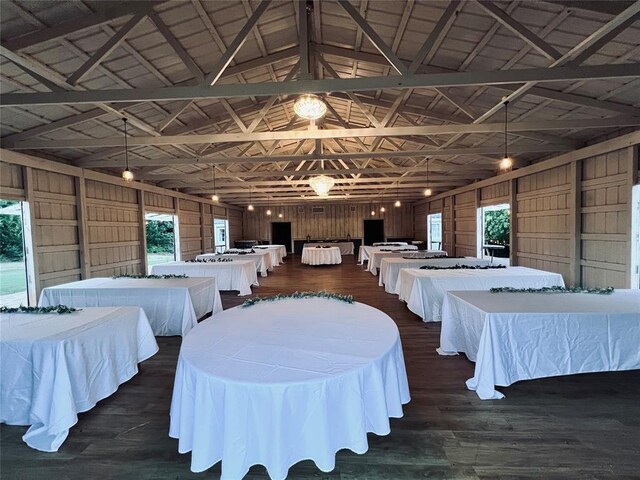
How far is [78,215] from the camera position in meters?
6.78

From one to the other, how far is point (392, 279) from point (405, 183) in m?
6.37

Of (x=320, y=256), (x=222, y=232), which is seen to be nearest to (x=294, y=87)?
(x=320, y=256)

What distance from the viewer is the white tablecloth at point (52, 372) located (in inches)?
83.2

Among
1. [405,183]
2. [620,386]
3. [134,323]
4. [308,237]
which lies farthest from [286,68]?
[308,237]

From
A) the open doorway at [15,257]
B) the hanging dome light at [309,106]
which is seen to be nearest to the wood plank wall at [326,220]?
the open doorway at [15,257]

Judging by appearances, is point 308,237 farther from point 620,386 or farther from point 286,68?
point 620,386

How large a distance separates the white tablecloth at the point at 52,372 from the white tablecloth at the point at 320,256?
9369mm

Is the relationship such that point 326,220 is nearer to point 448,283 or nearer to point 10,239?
point 448,283

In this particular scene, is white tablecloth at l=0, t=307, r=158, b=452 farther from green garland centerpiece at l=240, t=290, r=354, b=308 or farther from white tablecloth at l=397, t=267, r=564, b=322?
white tablecloth at l=397, t=267, r=564, b=322

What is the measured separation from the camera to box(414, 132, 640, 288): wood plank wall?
17.4ft

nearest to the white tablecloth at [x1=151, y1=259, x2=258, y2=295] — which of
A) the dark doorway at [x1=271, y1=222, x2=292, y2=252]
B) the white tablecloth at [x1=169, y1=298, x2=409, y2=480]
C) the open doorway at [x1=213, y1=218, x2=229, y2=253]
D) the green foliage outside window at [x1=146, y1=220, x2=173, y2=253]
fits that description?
the white tablecloth at [x1=169, y1=298, x2=409, y2=480]

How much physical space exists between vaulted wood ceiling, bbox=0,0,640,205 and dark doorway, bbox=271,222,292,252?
38.3 feet

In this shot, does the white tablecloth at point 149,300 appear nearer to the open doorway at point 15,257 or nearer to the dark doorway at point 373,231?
the open doorway at point 15,257

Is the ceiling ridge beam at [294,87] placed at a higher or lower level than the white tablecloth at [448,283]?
higher
